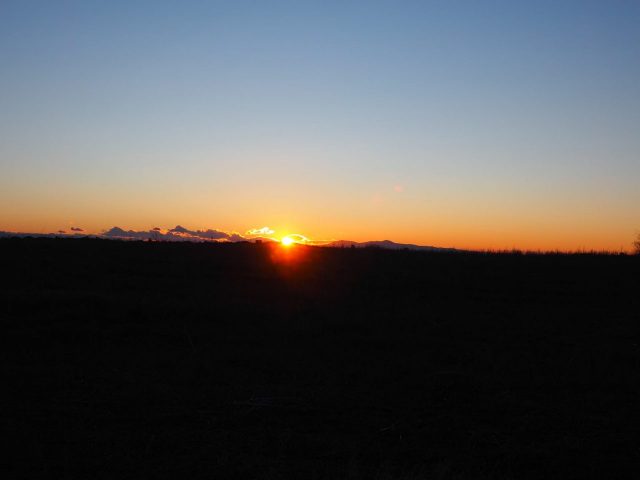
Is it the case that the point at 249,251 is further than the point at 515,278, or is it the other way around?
the point at 249,251

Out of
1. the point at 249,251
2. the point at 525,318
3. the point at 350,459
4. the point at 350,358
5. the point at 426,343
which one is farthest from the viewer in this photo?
the point at 249,251

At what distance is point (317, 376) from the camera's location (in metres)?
10.0

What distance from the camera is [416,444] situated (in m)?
7.19

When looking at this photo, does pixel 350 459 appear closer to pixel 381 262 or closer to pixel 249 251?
Result: pixel 381 262

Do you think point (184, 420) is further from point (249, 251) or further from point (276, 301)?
point (249, 251)

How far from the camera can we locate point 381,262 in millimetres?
24562

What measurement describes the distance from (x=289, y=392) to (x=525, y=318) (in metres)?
8.95

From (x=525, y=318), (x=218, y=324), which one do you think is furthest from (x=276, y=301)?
(x=525, y=318)

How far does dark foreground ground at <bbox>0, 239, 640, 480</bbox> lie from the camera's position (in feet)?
21.9

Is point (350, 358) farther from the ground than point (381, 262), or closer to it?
closer to it

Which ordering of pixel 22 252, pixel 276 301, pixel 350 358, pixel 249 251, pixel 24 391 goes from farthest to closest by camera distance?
pixel 249 251 < pixel 22 252 < pixel 276 301 < pixel 350 358 < pixel 24 391

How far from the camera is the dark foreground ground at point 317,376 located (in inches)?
263

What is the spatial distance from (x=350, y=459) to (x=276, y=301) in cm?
1110

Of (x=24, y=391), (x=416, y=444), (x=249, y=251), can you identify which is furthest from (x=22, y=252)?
(x=416, y=444)
